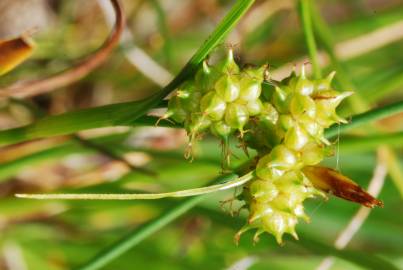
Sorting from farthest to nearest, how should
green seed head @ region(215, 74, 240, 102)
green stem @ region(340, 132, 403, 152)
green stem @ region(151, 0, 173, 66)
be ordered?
1. green stem @ region(151, 0, 173, 66)
2. green stem @ region(340, 132, 403, 152)
3. green seed head @ region(215, 74, 240, 102)

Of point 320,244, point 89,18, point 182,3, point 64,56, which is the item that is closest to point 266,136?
point 320,244

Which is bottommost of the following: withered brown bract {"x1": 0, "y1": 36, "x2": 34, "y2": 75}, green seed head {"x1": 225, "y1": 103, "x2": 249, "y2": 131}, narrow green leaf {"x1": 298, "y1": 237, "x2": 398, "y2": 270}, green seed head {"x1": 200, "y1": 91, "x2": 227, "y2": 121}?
narrow green leaf {"x1": 298, "y1": 237, "x2": 398, "y2": 270}

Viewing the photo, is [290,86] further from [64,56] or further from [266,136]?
[64,56]

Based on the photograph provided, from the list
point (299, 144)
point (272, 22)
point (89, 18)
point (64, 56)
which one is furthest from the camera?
point (272, 22)

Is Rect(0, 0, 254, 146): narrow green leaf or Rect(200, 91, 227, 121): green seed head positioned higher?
Rect(0, 0, 254, 146): narrow green leaf

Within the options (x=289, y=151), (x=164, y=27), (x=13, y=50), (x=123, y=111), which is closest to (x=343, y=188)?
(x=289, y=151)

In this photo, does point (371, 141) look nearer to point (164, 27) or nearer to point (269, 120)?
point (269, 120)

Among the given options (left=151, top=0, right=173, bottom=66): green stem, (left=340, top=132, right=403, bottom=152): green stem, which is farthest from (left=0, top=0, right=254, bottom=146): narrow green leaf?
(left=151, top=0, right=173, bottom=66): green stem

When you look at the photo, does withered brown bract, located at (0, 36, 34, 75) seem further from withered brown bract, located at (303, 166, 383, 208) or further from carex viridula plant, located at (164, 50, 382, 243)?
withered brown bract, located at (303, 166, 383, 208)
